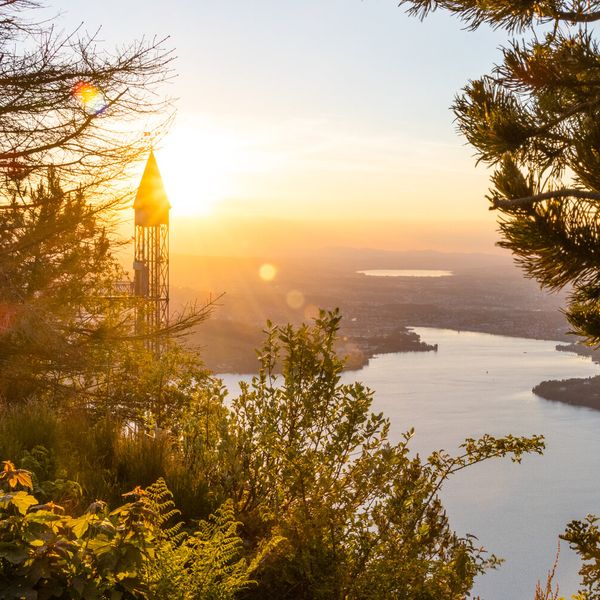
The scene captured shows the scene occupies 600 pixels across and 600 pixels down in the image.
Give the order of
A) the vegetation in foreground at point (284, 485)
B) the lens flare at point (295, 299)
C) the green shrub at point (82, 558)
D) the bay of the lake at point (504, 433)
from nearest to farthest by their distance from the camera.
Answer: the green shrub at point (82, 558), the vegetation in foreground at point (284, 485), the bay of the lake at point (504, 433), the lens flare at point (295, 299)

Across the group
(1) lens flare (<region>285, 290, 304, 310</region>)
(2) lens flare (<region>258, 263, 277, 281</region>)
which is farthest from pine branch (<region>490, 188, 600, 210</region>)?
(2) lens flare (<region>258, 263, 277, 281</region>)

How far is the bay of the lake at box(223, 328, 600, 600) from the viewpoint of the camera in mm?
21875

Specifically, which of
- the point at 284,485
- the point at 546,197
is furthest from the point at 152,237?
the point at 284,485

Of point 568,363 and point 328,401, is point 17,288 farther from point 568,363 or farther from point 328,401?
point 568,363

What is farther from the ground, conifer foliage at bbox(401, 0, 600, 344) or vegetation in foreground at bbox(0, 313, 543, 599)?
conifer foliage at bbox(401, 0, 600, 344)

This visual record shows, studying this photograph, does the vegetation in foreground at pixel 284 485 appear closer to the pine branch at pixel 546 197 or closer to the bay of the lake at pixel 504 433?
the pine branch at pixel 546 197

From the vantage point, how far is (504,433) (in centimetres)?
3159

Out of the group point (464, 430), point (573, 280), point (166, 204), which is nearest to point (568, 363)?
point (464, 430)

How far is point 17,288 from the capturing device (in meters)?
6.69

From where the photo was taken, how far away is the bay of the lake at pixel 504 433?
21.9 metres

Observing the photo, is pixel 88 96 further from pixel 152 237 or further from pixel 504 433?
pixel 504 433

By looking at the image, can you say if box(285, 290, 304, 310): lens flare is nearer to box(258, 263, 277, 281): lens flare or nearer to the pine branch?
box(258, 263, 277, 281): lens flare

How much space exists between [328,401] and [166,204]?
13.8 m

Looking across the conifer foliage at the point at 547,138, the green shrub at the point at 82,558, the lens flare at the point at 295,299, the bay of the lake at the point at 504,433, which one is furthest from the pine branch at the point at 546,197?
the lens flare at the point at 295,299
